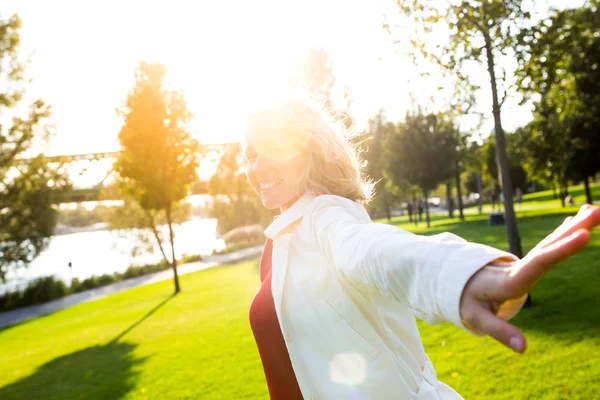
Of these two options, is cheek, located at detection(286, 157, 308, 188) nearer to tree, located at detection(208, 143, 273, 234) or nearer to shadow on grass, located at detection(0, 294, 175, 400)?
shadow on grass, located at detection(0, 294, 175, 400)

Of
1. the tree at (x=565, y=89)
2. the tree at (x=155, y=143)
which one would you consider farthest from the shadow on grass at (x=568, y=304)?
the tree at (x=155, y=143)

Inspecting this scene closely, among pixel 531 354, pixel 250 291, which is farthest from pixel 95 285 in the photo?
pixel 531 354

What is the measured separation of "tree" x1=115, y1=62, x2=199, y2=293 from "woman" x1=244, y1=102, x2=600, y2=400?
16.1 metres

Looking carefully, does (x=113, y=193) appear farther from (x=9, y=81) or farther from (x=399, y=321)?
(x=399, y=321)

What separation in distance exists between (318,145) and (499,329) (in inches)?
57.6

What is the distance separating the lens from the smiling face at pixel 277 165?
7.58 ft

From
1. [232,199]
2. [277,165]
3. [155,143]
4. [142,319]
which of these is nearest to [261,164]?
[277,165]

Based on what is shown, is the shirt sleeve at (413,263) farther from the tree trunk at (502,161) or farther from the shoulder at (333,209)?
the tree trunk at (502,161)

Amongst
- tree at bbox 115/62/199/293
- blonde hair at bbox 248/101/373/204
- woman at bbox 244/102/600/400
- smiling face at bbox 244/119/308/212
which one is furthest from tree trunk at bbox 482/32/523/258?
tree at bbox 115/62/199/293

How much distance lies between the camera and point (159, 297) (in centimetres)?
1891

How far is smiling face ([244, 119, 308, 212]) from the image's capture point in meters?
2.31

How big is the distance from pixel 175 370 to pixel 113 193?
27.0 m

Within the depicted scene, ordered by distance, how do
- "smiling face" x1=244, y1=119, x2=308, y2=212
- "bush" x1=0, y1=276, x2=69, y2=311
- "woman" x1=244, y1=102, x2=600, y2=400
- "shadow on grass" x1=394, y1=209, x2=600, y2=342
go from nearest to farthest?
"woman" x1=244, y1=102, x2=600, y2=400
"smiling face" x1=244, y1=119, x2=308, y2=212
"shadow on grass" x1=394, y1=209, x2=600, y2=342
"bush" x1=0, y1=276, x2=69, y2=311

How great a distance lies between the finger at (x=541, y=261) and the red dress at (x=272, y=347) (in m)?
1.37
